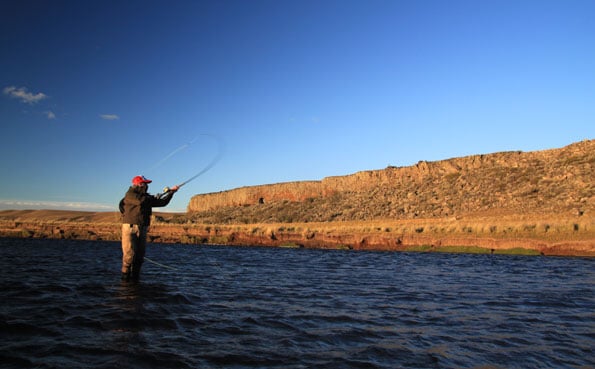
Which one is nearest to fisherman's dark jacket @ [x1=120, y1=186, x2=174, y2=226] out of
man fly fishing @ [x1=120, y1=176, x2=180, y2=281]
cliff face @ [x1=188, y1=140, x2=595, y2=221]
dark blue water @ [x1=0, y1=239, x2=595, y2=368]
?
man fly fishing @ [x1=120, y1=176, x2=180, y2=281]

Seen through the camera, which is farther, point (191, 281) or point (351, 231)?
point (351, 231)

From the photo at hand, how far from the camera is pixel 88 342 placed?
5.60m

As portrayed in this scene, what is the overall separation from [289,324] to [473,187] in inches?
2124

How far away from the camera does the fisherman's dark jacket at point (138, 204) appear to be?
1105 cm

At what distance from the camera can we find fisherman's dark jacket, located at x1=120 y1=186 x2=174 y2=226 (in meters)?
11.1

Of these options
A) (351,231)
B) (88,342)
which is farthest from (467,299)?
(351,231)

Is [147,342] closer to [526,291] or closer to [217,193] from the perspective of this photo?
[526,291]

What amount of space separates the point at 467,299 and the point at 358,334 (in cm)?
472

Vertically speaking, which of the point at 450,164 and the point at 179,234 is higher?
the point at 450,164

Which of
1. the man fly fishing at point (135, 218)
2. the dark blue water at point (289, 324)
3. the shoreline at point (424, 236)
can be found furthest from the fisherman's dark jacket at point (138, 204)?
the shoreline at point (424, 236)

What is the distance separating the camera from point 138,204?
11055mm

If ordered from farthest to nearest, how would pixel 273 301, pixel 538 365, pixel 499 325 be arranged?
pixel 273 301, pixel 499 325, pixel 538 365

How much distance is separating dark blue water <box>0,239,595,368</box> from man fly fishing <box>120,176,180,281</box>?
60 cm

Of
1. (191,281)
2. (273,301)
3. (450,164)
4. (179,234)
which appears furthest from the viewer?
(450,164)
